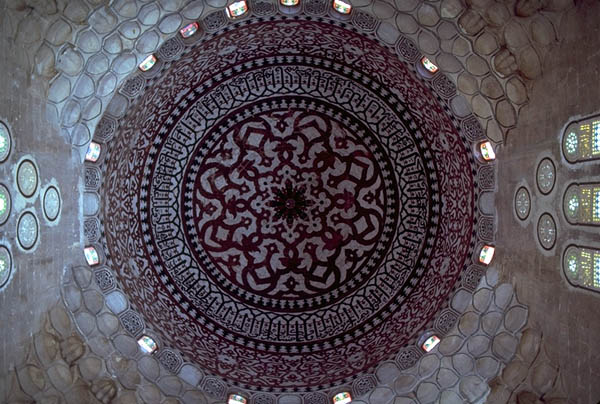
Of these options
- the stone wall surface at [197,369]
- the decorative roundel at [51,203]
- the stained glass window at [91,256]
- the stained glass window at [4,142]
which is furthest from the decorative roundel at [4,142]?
the stained glass window at [91,256]

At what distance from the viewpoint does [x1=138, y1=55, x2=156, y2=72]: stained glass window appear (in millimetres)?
8430

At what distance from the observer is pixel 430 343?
29.5ft

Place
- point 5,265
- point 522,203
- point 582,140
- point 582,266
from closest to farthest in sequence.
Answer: point 582,140 → point 582,266 → point 5,265 → point 522,203

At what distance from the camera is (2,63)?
619 cm

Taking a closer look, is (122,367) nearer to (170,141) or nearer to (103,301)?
(103,301)

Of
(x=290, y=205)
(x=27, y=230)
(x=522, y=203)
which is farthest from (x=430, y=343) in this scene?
(x=27, y=230)

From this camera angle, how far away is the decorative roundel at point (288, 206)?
9.13 meters

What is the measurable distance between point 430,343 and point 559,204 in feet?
11.7

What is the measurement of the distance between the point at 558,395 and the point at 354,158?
5264 millimetres

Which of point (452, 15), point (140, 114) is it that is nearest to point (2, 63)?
point (140, 114)

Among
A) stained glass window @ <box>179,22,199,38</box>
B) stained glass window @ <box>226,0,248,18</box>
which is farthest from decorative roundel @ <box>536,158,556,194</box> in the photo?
stained glass window @ <box>179,22,199,38</box>

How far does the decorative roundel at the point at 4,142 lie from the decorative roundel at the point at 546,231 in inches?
268

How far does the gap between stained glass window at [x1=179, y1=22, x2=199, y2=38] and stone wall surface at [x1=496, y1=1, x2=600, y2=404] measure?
5.14m

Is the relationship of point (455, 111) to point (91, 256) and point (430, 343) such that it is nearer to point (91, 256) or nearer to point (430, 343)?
point (430, 343)
